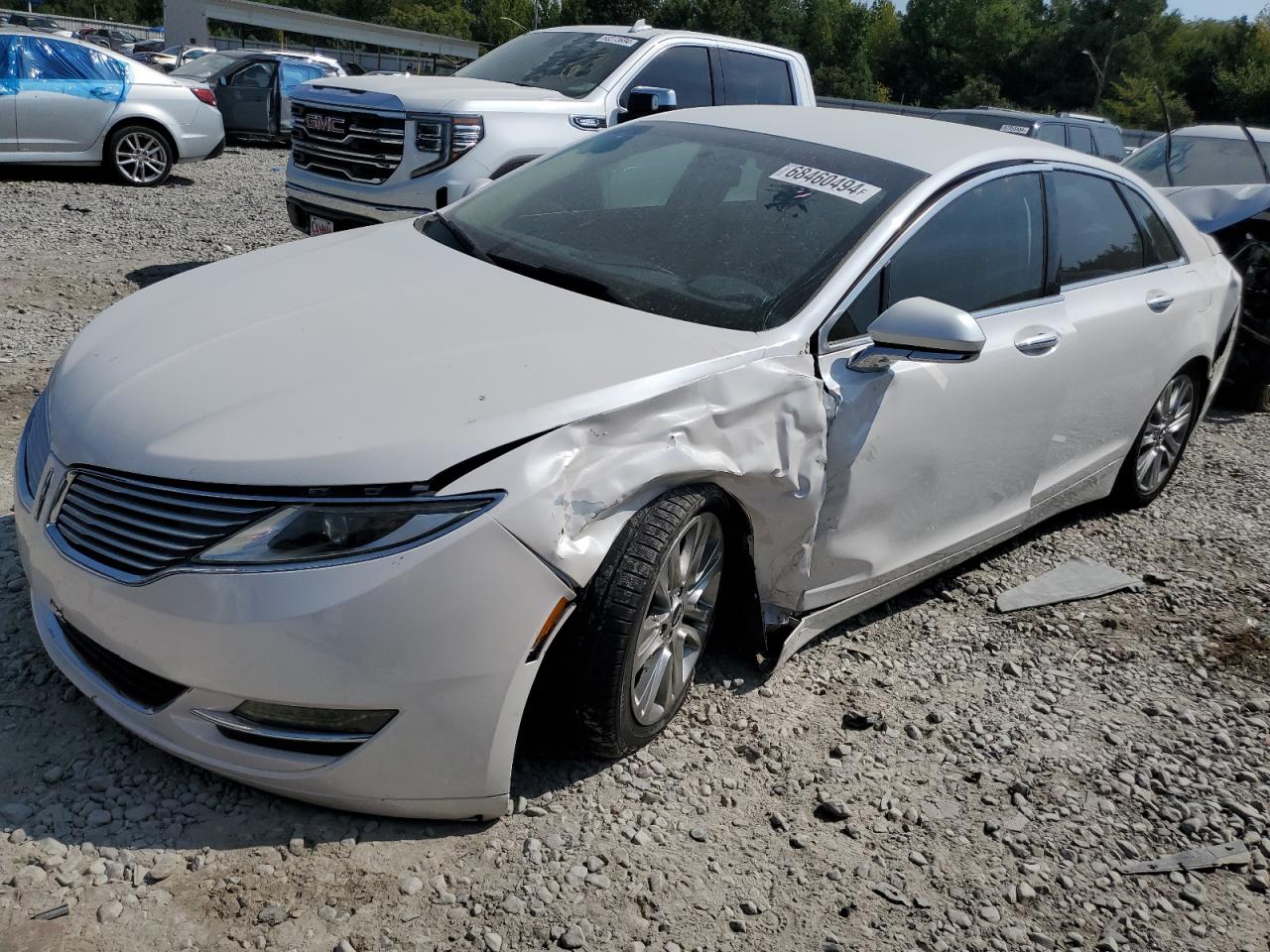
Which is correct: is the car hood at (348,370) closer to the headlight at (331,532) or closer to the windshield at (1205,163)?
the headlight at (331,532)

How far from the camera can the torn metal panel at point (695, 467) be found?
2.41 m

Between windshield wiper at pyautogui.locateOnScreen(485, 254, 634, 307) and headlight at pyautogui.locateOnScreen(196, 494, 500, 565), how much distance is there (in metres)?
1.08

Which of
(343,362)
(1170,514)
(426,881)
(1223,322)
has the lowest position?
(1170,514)

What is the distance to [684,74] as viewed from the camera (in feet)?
28.0

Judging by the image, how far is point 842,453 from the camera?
3.13 metres

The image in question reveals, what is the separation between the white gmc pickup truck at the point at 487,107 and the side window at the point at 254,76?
32.2 feet

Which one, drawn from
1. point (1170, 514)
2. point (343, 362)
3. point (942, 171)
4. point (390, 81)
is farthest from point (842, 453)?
point (390, 81)

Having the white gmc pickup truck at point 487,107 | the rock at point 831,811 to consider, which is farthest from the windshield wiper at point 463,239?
the white gmc pickup truck at point 487,107

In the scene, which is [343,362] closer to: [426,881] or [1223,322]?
[426,881]

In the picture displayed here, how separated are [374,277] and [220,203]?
8.70 m

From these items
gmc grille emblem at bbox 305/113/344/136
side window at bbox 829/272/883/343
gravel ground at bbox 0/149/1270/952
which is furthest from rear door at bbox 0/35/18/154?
side window at bbox 829/272/883/343

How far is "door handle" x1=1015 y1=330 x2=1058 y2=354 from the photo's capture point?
3.70 metres

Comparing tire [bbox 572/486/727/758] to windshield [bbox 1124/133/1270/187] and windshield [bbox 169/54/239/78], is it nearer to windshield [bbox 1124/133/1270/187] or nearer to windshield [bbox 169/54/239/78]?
windshield [bbox 1124/133/1270/187]

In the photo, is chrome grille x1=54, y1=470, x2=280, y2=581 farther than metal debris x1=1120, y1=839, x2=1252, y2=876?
No
